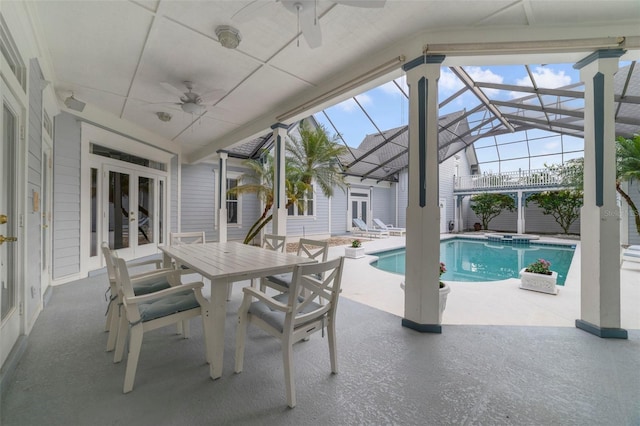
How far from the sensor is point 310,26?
209cm

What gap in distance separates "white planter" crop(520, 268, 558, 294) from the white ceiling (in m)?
2.82

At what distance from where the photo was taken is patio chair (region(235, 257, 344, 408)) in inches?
65.0

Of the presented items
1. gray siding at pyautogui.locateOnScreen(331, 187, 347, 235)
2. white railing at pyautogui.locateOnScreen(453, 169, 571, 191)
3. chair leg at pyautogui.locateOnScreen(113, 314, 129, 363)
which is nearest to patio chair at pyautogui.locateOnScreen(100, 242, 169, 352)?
chair leg at pyautogui.locateOnScreen(113, 314, 129, 363)

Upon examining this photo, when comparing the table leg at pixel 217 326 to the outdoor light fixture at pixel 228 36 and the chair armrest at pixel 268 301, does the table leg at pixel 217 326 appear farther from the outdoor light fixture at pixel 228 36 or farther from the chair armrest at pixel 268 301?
the outdoor light fixture at pixel 228 36

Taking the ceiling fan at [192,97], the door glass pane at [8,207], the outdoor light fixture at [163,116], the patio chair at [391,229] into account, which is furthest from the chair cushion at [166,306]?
the patio chair at [391,229]

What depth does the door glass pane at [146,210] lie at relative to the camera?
6227 mm

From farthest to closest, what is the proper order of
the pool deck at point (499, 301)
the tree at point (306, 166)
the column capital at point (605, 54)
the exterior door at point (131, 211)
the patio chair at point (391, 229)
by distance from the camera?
the patio chair at point (391, 229), the tree at point (306, 166), the exterior door at point (131, 211), the pool deck at point (499, 301), the column capital at point (605, 54)

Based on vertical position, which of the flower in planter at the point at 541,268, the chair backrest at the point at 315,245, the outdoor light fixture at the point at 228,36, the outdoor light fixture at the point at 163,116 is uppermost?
the outdoor light fixture at the point at 163,116

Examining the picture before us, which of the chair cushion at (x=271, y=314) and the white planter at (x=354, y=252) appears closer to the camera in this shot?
the chair cushion at (x=271, y=314)

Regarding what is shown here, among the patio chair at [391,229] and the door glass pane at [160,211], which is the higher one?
the door glass pane at [160,211]

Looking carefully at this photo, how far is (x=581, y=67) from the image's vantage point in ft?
8.77

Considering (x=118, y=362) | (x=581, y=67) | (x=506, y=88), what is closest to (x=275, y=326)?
(x=118, y=362)

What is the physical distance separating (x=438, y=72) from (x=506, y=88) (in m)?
5.56

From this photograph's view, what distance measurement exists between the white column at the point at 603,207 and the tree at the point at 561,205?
1191cm
